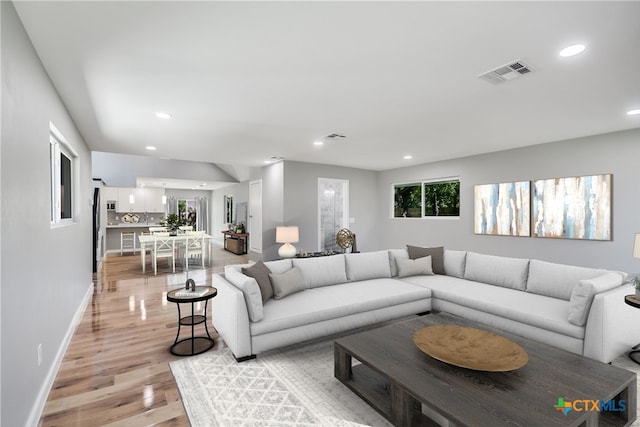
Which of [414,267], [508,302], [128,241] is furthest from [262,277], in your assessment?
[128,241]

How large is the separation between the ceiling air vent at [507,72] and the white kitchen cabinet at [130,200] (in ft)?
35.0

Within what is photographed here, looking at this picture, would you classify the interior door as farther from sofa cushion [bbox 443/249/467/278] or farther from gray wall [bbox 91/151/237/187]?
sofa cushion [bbox 443/249/467/278]

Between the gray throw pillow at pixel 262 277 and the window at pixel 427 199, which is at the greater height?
the window at pixel 427 199

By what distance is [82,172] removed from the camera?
4637 millimetres

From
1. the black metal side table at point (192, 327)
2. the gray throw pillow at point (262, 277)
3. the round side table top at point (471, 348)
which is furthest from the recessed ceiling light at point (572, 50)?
the black metal side table at point (192, 327)

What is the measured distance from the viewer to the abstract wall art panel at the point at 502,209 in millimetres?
5293

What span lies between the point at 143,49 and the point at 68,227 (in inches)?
92.5

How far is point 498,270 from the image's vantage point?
3.85m

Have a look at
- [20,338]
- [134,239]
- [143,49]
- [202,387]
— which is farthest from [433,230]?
[134,239]

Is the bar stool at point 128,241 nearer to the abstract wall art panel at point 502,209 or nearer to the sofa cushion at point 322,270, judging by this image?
the sofa cushion at point 322,270

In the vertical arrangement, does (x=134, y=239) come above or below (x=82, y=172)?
below

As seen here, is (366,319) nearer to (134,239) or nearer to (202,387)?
(202,387)

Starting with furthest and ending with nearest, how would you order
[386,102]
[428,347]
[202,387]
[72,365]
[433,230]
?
1. [433,230]
2. [386,102]
3. [72,365]
4. [202,387]
5. [428,347]

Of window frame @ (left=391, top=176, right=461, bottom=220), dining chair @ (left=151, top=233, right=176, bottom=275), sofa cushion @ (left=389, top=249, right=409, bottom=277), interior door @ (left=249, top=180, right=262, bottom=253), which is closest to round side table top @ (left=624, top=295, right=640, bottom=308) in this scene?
sofa cushion @ (left=389, top=249, right=409, bottom=277)
